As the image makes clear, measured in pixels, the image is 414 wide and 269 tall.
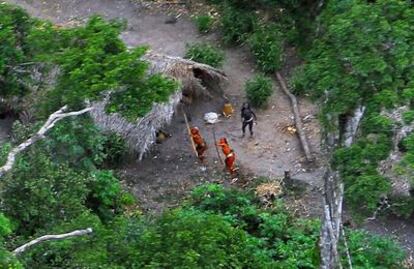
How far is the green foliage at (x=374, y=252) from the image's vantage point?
1587cm

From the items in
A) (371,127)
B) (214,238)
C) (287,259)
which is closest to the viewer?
(371,127)

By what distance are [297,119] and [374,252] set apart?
16.6 ft

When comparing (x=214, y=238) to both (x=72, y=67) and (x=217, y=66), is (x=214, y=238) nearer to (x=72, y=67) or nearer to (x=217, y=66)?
(x=72, y=67)

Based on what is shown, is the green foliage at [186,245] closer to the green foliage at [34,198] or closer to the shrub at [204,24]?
the green foliage at [34,198]

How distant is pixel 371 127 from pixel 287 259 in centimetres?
514

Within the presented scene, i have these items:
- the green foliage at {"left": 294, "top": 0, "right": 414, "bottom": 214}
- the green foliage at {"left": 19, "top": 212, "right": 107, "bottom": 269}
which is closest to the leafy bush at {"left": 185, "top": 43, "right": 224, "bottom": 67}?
the green foliage at {"left": 19, "top": 212, "right": 107, "bottom": 269}

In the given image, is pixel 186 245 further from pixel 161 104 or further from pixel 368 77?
pixel 161 104

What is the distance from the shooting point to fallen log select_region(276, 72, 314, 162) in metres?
19.6

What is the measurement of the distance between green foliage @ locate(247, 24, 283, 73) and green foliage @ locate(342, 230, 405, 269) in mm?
6395

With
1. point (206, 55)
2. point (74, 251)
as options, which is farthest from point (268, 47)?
point (74, 251)

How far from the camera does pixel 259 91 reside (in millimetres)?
20969

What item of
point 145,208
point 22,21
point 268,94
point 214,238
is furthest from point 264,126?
point 214,238

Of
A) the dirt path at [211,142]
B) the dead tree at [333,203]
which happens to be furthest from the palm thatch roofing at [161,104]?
the dead tree at [333,203]

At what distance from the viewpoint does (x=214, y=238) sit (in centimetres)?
1213
